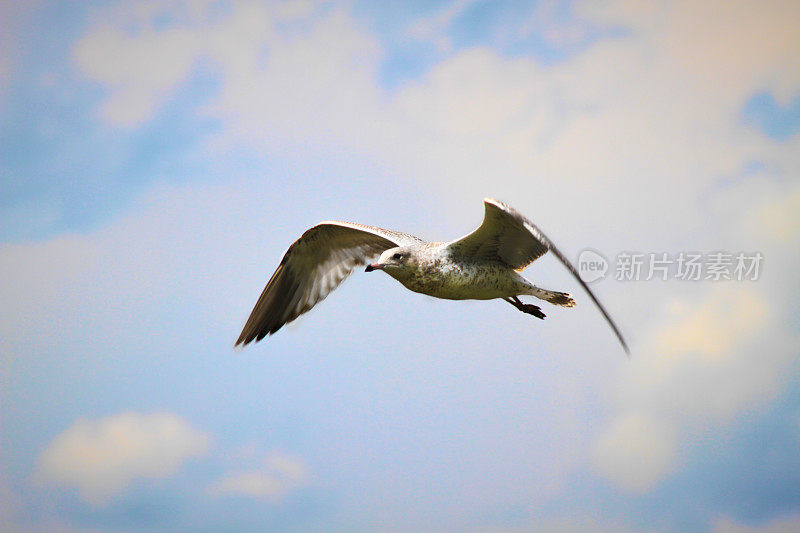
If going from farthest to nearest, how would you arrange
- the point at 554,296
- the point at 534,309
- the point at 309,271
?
the point at 309,271 < the point at 534,309 < the point at 554,296

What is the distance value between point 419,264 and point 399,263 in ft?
0.76

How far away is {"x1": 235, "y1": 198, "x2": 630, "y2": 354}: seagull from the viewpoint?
8.96m

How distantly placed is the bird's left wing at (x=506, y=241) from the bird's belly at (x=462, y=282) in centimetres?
18

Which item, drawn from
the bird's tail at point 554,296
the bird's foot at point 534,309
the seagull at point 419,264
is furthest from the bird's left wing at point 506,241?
the bird's foot at point 534,309

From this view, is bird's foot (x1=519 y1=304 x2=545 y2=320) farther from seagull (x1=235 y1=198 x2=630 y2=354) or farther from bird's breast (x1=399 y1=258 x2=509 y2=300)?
bird's breast (x1=399 y1=258 x2=509 y2=300)

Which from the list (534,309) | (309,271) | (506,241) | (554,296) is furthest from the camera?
(309,271)

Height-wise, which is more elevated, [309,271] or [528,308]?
[309,271]

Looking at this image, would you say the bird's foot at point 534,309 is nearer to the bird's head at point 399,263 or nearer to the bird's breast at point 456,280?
the bird's breast at point 456,280

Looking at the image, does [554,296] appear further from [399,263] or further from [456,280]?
[399,263]

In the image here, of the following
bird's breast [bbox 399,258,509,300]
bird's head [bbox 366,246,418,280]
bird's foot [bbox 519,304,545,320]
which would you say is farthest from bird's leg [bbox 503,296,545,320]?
bird's head [bbox 366,246,418,280]

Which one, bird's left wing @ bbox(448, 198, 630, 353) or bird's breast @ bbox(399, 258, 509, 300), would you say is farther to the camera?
bird's breast @ bbox(399, 258, 509, 300)

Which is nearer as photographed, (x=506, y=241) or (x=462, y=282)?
(x=506, y=241)

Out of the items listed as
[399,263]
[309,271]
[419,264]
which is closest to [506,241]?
[419,264]

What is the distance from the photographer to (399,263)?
30.3 ft
